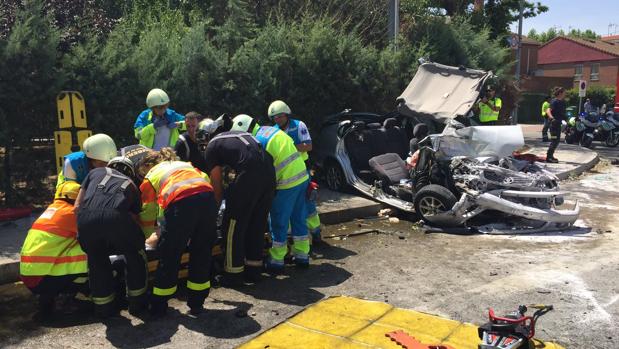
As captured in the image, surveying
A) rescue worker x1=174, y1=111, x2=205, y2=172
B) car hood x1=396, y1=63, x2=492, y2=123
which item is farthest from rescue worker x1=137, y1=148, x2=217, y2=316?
car hood x1=396, y1=63, x2=492, y2=123

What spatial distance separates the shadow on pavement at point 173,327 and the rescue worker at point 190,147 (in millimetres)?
1926

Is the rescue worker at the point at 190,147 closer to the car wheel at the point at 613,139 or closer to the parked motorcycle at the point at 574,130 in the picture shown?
the parked motorcycle at the point at 574,130

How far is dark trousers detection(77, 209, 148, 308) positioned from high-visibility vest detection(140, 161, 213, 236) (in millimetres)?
298

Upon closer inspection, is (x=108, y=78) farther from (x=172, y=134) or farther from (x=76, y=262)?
(x=76, y=262)

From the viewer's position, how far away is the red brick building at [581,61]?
50.5m

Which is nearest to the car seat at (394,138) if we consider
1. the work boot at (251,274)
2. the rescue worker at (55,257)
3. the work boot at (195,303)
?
the work boot at (251,274)

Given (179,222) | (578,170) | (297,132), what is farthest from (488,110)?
(179,222)

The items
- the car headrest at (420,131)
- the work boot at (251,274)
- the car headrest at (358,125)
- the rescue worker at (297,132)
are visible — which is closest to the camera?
the work boot at (251,274)

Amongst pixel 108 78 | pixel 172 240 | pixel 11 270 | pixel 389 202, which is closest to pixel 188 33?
pixel 108 78

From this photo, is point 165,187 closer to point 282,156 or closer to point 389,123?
point 282,156

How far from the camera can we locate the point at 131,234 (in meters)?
4.50

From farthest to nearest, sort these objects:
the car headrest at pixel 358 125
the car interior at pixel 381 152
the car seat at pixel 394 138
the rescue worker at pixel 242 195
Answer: the car seat at pixel 394 138
the car headrest at pixel 358 125
the car interior at pixel 381 152
the rescue worker at pixel 242 195

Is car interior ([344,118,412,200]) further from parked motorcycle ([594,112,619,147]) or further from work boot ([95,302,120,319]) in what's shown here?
parked motorcycle ([594,112,619,147])

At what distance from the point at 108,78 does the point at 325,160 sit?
12.7 ft
